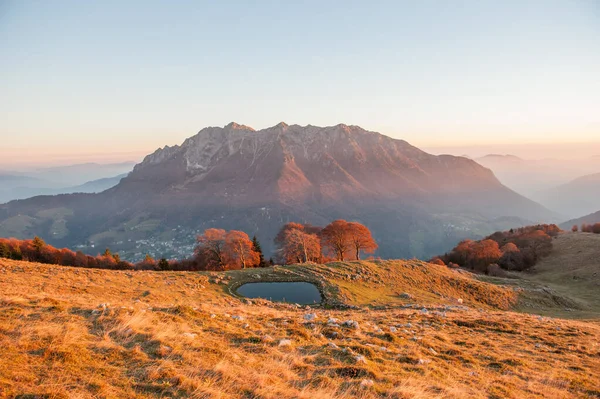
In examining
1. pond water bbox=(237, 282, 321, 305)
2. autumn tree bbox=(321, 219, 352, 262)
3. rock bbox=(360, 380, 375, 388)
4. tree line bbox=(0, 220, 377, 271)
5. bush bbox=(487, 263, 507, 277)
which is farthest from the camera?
bush bbox=(487, 263, 507, 277)

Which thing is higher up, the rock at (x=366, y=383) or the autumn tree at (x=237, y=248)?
the rock at (x=366, y=383)

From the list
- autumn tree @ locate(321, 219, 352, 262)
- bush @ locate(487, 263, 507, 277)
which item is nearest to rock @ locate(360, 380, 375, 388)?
autumn tree @ locate(321, 219, 352, 262)

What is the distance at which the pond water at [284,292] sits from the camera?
32.7 m

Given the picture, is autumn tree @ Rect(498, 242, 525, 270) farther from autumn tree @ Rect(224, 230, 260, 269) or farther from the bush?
autumn tree @ Rect(224, 230, 260, 269)

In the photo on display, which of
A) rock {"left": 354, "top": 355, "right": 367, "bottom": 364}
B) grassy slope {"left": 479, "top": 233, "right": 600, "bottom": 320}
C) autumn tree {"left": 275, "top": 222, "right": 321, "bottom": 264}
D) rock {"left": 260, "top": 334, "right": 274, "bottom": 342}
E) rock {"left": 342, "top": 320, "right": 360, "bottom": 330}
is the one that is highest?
rock {"left": 260, "top": 334, "right": 274, "bottom": 342}

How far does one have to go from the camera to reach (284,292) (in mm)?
35031

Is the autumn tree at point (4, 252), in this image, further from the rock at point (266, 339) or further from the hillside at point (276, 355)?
the rock at point (266, 339)

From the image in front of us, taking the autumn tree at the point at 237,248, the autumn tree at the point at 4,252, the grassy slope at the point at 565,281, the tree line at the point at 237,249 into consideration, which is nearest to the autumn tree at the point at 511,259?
the grassy slope at the point at 565,281

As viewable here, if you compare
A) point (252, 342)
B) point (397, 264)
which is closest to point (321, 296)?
point (397, 264)

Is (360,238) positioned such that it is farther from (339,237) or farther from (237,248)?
(237,248)

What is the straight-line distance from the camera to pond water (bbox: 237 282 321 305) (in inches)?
1286

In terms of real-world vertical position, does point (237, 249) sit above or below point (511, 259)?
above

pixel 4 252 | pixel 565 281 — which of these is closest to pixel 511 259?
pixel 565 281

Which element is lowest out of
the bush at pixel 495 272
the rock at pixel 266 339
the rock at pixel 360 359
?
the bush at pixel 495 272
